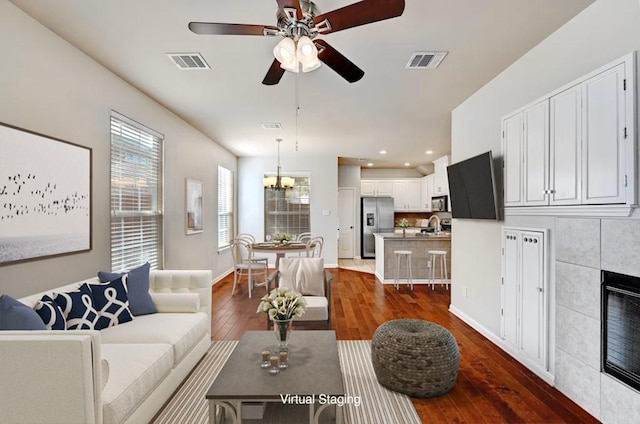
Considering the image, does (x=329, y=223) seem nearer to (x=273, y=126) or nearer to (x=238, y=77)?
(x=273, y=126)

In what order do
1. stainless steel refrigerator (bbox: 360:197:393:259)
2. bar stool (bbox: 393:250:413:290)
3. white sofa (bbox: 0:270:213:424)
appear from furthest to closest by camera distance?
stainless steel refrigerator (bbox: 360:197:393:259) → bar stool (bbox: 393:250:413:290) → white sofa (bbox: 0:270:213:424)

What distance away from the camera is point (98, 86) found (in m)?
3.03

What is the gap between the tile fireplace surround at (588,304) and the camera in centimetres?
194

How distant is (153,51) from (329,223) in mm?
5807

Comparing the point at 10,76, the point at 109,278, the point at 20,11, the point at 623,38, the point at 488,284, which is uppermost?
the point at 20,11

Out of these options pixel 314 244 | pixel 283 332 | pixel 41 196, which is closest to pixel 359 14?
pixel 283 332

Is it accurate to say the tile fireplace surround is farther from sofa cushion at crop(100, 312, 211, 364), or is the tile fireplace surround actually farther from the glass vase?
sofa cushion at crop(100, 312, 211, 364)

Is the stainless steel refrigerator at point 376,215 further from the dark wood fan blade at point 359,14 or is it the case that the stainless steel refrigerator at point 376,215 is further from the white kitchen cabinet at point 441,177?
the dark wood fan blade at point 359,14

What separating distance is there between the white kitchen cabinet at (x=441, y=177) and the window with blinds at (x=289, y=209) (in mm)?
3450

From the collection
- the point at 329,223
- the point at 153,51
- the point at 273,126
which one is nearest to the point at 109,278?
the point at 153,51

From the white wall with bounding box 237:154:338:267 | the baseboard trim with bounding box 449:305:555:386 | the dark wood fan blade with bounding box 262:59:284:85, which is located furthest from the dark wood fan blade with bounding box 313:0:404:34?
the white wall with bounding box 237:154:338:267

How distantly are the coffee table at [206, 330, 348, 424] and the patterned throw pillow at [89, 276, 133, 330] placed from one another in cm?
107

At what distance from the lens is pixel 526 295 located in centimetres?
283

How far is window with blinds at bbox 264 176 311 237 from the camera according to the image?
8172 mm
